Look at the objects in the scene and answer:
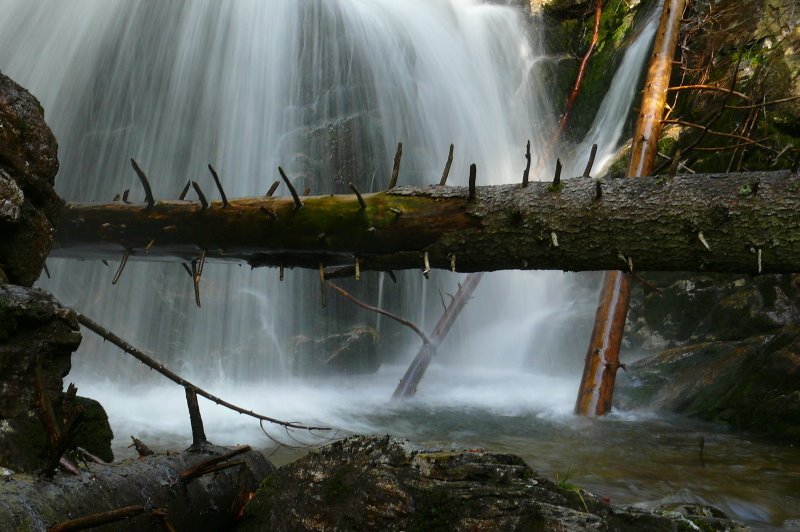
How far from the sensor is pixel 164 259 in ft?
17.4

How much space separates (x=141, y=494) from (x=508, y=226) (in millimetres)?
2785

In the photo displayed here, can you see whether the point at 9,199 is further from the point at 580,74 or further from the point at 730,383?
the point at 580,74

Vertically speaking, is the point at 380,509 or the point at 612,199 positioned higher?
the point at 612,199

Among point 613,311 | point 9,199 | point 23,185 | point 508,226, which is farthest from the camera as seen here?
point 613,311

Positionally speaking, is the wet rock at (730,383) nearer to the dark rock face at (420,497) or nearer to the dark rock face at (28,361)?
the dark rock face at (420,497)

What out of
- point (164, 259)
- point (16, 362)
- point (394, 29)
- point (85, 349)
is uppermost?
point (394, 29)

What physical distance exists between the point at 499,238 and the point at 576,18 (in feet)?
56.7

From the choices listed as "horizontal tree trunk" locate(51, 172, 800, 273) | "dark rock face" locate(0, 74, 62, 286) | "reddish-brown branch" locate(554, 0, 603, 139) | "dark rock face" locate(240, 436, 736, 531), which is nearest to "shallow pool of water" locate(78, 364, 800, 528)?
"horizontal tree trunk" locate(51, 172, 800, 273)

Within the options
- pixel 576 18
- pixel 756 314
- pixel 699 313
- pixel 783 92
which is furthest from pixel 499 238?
pixel 576 18

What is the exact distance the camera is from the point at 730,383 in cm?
805

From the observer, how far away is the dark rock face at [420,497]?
2.12 m

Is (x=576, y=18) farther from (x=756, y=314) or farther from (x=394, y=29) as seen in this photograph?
(x=756, y=314)

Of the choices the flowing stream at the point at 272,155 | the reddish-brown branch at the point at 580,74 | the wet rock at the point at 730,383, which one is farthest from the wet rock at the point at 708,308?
the reddish-brown branch at the point at 580,74

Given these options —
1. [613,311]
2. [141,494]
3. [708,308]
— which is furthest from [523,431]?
[141,494]
